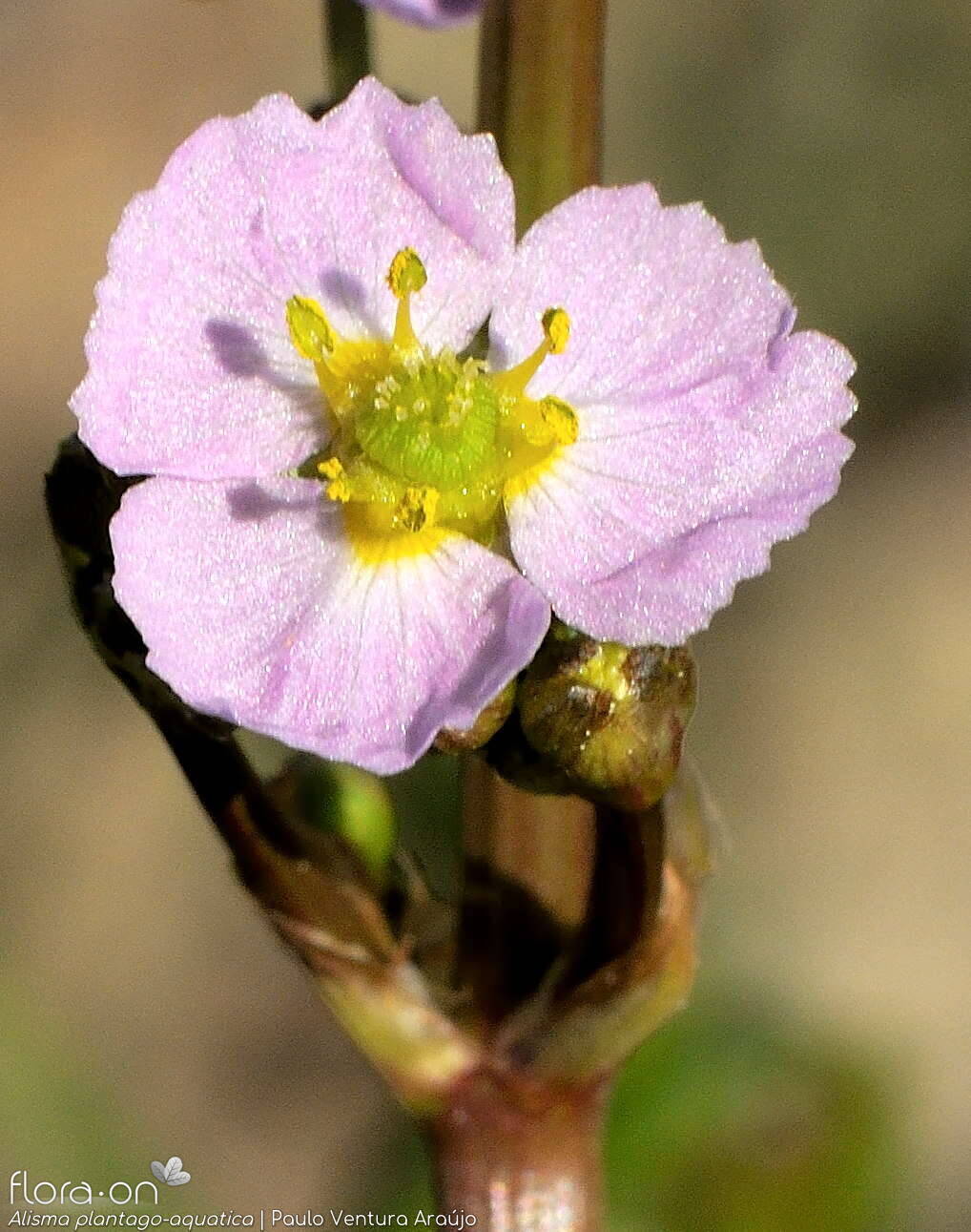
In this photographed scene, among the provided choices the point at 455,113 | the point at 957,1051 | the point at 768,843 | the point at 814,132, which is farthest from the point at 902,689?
the point at 455,113

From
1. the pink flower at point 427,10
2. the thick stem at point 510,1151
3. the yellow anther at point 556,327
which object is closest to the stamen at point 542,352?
the yellow anther at point 556,327

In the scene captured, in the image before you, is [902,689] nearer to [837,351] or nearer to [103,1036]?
[103,1036]

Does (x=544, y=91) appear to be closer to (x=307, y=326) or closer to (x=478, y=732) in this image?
(x=307, y=326)

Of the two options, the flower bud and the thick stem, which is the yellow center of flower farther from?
the thick stem

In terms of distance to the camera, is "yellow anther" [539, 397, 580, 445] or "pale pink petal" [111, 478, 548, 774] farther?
"yellow anther" [539, 397, 580, 445]

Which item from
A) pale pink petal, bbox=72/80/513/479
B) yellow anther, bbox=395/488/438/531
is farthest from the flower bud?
pale pink petal, bbox=72/80/513/479

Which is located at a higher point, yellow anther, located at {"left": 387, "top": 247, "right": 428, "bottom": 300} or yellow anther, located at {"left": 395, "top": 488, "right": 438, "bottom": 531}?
yellow anther, located at {"left": 387, "top": 247, "right": 428, "bottom": 300}

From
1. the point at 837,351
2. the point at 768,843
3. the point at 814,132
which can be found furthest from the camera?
the point at 814,132
